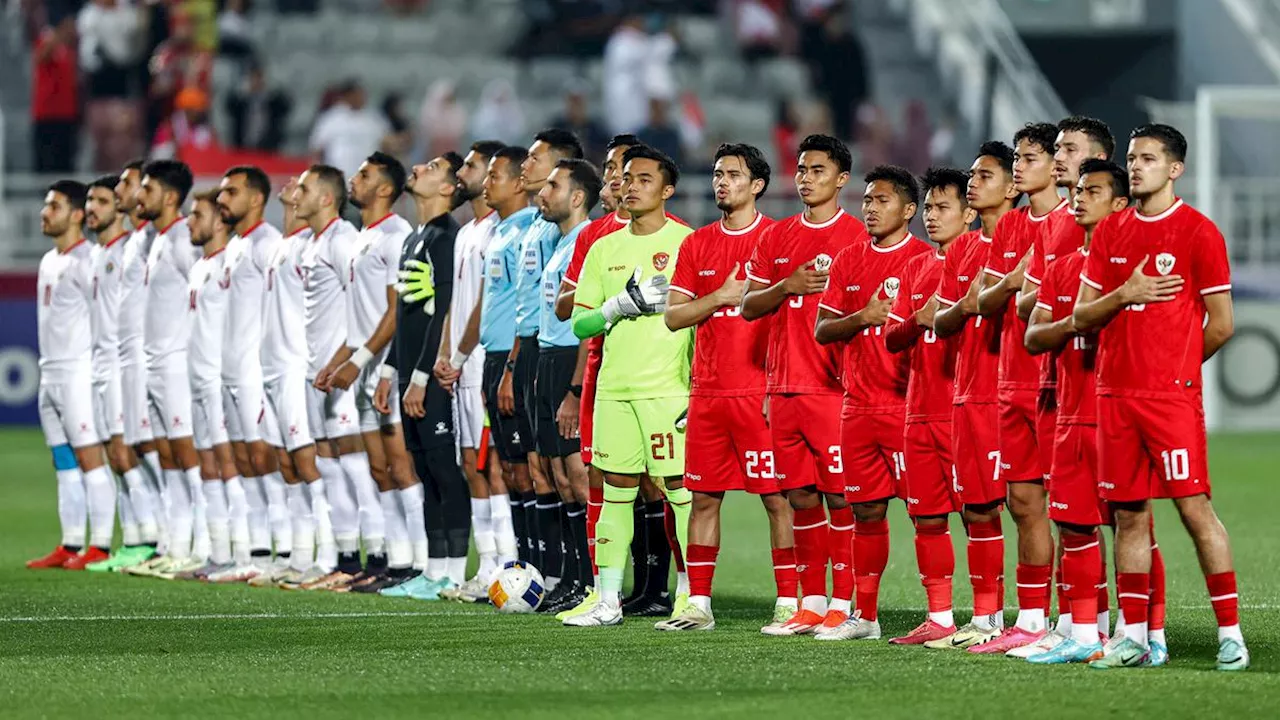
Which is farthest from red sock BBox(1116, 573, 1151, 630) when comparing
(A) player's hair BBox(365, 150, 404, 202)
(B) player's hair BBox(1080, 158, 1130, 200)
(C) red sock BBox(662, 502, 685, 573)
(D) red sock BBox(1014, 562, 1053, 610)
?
(A) player's hair BBox(365, 150, 404, 202)

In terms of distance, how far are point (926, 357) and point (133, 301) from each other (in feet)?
22.1

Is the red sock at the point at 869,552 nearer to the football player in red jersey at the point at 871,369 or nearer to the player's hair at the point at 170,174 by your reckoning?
the football player in red jersey at the point at 871,369

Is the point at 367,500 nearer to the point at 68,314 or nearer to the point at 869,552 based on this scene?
the point at 68,314

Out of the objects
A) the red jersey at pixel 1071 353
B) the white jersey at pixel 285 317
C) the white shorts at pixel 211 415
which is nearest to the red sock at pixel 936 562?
the red jersey at pixel 1071 353

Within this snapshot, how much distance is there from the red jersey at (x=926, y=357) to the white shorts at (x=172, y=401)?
20.2ft

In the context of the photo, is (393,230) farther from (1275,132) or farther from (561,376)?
(1275,132)

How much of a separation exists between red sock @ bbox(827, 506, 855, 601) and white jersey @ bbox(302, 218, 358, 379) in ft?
13.3

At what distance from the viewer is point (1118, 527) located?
8.40 metres

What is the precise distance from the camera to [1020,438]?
A: 29.1 feet

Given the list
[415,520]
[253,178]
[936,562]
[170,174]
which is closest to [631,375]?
[936,562]

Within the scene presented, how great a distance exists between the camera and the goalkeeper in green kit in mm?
10227

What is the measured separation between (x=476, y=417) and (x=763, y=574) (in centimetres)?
219

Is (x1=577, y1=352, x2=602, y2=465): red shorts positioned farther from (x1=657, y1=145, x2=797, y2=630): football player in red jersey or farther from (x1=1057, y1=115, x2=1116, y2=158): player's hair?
(x1=1057, y1=115, x2=1116, y2=158): player's hair

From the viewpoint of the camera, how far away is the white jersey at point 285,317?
13.3 meters
